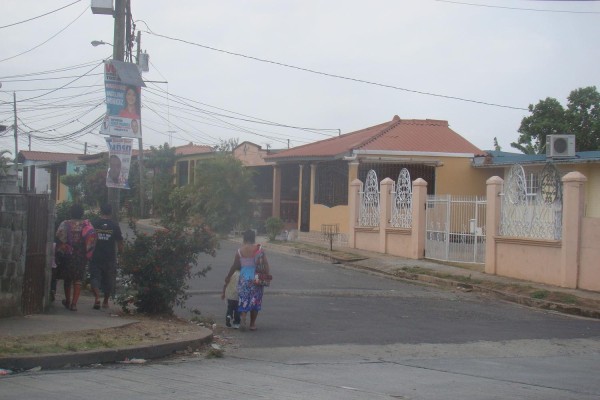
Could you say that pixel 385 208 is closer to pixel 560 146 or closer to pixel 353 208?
pixel 353 208

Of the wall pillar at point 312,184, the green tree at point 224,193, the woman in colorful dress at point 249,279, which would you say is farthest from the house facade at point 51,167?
the woman in colorful dress at point 249,279

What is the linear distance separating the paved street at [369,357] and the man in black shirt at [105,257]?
203cm

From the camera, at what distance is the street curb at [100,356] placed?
8641 mm

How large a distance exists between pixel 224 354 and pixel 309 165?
997 inches

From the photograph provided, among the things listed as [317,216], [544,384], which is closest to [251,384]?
[544,384]

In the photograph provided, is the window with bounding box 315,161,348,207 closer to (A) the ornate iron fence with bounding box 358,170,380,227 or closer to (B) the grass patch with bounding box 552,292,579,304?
(A) the ornate iron fence with bounding box 358,170,380,227

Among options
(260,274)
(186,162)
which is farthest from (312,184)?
(260,274)

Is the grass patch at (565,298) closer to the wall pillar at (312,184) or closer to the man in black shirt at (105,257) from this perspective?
the man in black shirt at (105,257)

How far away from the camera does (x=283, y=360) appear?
10188 millimetres

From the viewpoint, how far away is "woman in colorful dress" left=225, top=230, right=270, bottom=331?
1244cm

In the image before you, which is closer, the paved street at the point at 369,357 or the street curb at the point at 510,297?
the paved street at the point at 369,357

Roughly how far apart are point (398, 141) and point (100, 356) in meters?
25.2

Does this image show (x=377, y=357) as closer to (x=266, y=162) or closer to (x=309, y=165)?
(x=309, y=165)

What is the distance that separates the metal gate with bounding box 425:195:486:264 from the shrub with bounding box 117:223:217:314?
1189 centimetres
